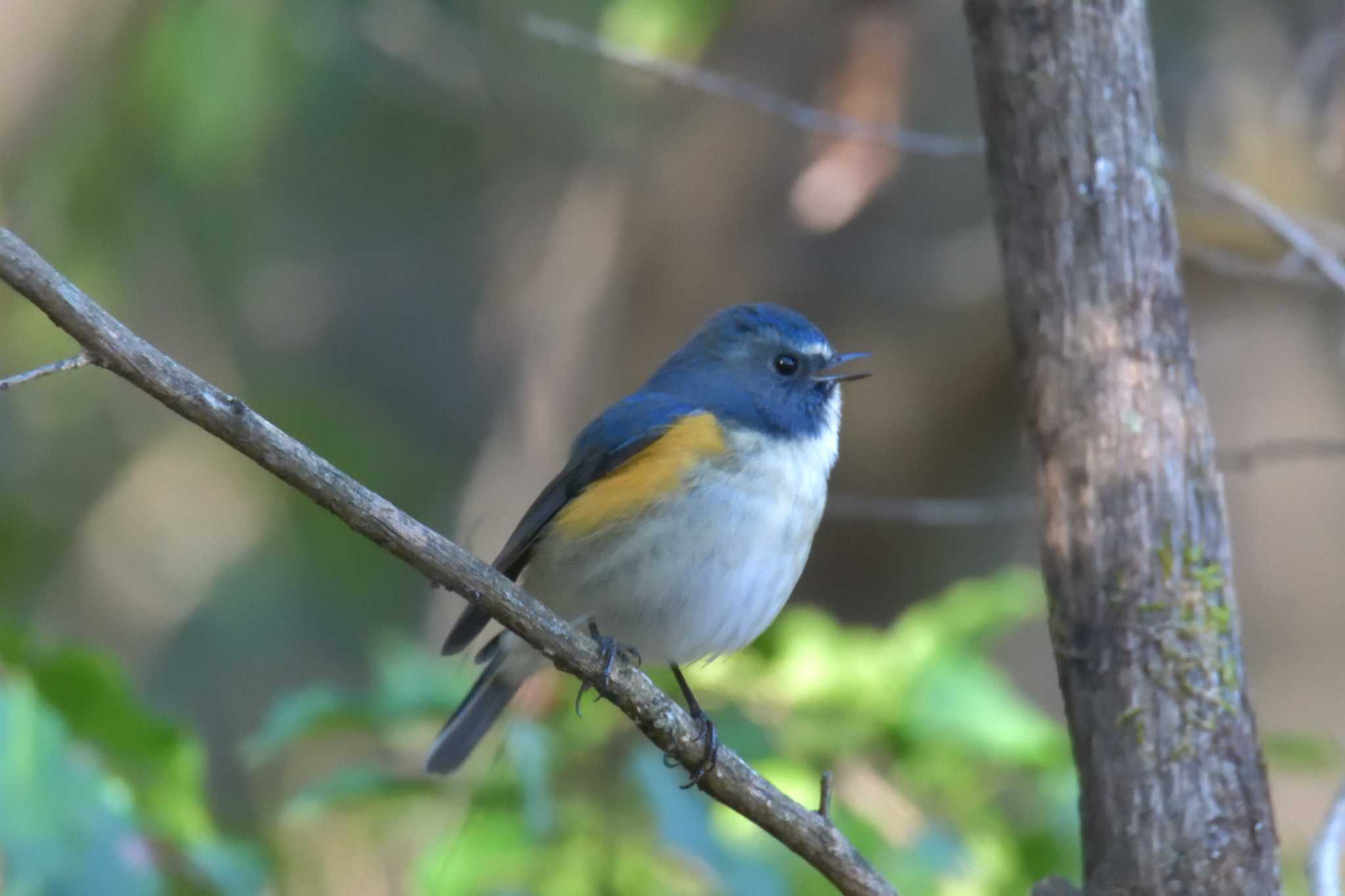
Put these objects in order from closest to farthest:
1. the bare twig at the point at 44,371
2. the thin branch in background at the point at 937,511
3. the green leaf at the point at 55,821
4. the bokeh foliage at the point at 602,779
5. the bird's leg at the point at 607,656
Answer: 1. the bare twig at the point at 44,371
2. the bird's leg at the point at 607,656
3. the green leaf at the point at 55,821
4. the bokeh foliage at the point at 602,779
5. the thin branch in background at the point at 937,511

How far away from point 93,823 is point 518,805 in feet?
2.80

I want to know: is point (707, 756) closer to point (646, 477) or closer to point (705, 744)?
point (705, 744)

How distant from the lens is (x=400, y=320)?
797 centimetres

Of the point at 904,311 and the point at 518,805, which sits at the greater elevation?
the point at 904,311

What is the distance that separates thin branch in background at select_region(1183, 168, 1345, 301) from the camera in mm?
3256

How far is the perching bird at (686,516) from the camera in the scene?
10.5 ft

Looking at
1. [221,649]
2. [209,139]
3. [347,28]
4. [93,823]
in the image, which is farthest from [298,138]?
[93,823]

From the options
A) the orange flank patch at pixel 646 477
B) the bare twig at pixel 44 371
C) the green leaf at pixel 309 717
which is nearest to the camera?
the bare twig at pixel 44 371

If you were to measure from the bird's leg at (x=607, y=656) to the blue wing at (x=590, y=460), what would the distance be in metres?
0.30

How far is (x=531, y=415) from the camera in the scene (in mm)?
5262

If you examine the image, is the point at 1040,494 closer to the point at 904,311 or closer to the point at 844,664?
the point at 844,664

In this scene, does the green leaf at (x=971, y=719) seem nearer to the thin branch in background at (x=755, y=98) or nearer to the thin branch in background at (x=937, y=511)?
the thin branch in background at (x=937, y=511)

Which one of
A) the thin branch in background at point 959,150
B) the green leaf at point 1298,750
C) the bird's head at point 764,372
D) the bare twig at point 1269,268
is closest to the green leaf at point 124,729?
the bird's head at point 764,372

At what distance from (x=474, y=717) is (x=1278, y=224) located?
6.91 ft
